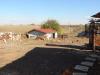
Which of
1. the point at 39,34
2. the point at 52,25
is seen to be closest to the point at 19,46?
the point at 39,34

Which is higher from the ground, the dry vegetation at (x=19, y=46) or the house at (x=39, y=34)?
the house at (x=39, y=34)

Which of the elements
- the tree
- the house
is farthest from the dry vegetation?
the tree

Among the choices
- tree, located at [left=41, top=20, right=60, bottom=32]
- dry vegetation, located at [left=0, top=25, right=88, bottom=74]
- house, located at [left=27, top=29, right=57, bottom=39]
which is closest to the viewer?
dry vegetation, located at [left=0, top=25, right=88, bottom=74]

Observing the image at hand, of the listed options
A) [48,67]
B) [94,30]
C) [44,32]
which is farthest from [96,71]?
[44,32]

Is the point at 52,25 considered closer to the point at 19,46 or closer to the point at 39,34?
the point at 39,34

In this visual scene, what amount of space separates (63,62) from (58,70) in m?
4.91

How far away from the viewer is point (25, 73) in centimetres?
2298

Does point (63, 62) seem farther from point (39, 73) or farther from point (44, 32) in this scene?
point (44, 32)

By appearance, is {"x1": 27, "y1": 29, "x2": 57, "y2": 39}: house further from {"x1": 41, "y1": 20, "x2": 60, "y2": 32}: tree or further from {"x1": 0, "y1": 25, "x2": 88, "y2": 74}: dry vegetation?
{"x1": 41, "y1": 20, "x2": 60, "y2": 32}: tree

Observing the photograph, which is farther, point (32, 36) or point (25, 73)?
point (32, 36)

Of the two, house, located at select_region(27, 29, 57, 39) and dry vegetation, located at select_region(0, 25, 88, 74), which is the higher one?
house, located at select_region(27, 29, 57, 39)

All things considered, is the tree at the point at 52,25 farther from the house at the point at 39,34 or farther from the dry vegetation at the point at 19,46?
the dry vegetation at the point at 19,46

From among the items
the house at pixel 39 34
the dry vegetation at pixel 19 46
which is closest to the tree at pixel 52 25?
the house at pixel 39 34

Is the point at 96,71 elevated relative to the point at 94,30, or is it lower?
lower
